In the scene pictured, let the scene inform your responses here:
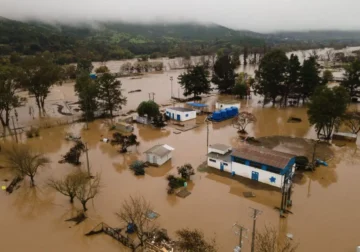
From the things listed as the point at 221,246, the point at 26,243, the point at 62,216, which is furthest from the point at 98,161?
the point at 221,246

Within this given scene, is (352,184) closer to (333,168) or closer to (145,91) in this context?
(333,168)

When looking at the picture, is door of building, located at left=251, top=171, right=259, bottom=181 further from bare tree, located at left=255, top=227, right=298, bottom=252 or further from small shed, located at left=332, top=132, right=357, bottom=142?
small shed, located at left=332, top=132, right=357, bottom=142

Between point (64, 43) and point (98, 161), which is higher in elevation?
point (64, 43)

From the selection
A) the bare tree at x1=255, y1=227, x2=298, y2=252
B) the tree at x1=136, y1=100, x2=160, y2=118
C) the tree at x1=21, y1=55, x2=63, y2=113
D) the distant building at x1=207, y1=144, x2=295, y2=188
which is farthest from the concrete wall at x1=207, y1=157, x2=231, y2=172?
the tree at x1=21, y1=55, x2=63, y2=113

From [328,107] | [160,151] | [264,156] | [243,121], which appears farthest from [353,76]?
[160,151]

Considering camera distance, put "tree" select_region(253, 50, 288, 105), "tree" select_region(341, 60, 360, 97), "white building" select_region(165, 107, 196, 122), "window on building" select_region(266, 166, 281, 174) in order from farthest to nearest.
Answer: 1. "tree" select_region(341, 60, 360, 97)
2. "tree" select_region(253, 50, 288, 105)
3. "white building" select_region(165, 107, 196, 122)
4. "window on building" select_region(266, 166, 281, 174)

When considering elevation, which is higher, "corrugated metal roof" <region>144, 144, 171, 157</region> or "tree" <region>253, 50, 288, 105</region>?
"tree" <region>253, 50, 288, 105</region>

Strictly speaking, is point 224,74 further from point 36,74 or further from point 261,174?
point 261,174
